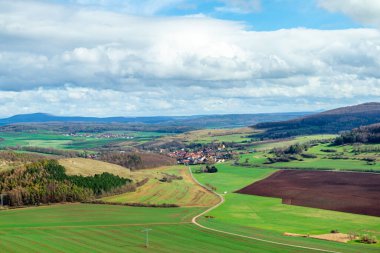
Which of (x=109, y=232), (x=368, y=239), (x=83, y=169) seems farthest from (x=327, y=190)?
(x=83, y=169)

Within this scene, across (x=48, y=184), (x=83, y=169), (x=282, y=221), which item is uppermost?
(x=83, y=169)

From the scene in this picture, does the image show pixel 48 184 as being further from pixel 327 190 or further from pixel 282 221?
pixel 327 190

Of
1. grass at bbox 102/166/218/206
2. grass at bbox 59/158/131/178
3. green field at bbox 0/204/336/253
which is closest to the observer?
green field at bbox 0/204/336/253

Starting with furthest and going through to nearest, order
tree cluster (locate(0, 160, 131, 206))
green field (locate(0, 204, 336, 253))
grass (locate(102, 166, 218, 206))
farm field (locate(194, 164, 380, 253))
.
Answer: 1. tree cluster (locate(0, 160, 131, 206))
2. grass (locate(102, 166, 218, 206))
3. farm field (locate(194, 164, 380, 253))
4. green field (locate(0, 204, 336, 253))

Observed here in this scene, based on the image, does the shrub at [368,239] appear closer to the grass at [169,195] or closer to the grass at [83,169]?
the grass at [169,195]

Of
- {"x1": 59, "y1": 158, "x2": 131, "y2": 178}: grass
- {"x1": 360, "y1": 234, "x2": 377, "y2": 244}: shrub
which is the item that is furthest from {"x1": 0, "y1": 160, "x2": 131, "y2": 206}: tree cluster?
{"x1": 360, "y1": 234, "x2": 377, "y2": 244}: shrub

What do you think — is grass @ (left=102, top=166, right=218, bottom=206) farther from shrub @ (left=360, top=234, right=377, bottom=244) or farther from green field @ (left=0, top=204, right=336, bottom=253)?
shrub @ (left=360, top=234, right=377, bottom=244)

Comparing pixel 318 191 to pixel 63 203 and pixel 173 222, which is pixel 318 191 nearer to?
pixel 173 222

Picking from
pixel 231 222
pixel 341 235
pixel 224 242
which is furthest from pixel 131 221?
pixel 341 235
